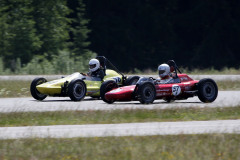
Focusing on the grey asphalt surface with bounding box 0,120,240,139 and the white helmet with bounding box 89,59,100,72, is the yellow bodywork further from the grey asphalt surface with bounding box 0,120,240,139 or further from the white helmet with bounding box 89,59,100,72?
the grey asphalt surface with bounding box 0,120,240,139

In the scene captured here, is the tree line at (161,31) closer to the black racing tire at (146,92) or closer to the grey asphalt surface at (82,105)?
the grey asphalt surface at (82,105)

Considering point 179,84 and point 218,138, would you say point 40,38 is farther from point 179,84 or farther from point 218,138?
point 218,138

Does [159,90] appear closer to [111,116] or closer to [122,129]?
[111,116]

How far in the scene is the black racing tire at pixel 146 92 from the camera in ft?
59.9

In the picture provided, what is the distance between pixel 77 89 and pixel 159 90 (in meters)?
3.17

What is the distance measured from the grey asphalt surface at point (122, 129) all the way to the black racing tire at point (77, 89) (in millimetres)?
6592

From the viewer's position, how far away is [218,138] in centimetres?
1092

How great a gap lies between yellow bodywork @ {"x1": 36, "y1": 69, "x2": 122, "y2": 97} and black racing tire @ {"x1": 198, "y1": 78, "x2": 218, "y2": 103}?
3650 millimetres

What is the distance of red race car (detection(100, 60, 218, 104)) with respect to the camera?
1845cm

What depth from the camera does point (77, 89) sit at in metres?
20.0

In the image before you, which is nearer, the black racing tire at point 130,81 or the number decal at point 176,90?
the number decal at point 176,90

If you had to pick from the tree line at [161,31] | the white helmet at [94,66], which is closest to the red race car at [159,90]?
the white helmet at [94,66]

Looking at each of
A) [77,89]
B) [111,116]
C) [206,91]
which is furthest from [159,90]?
[111,116]

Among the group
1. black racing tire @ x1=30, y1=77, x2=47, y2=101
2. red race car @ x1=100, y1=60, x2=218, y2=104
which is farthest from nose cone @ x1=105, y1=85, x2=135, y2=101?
black racing tire @ x1=30, y1=77, x2=47, y2=101
